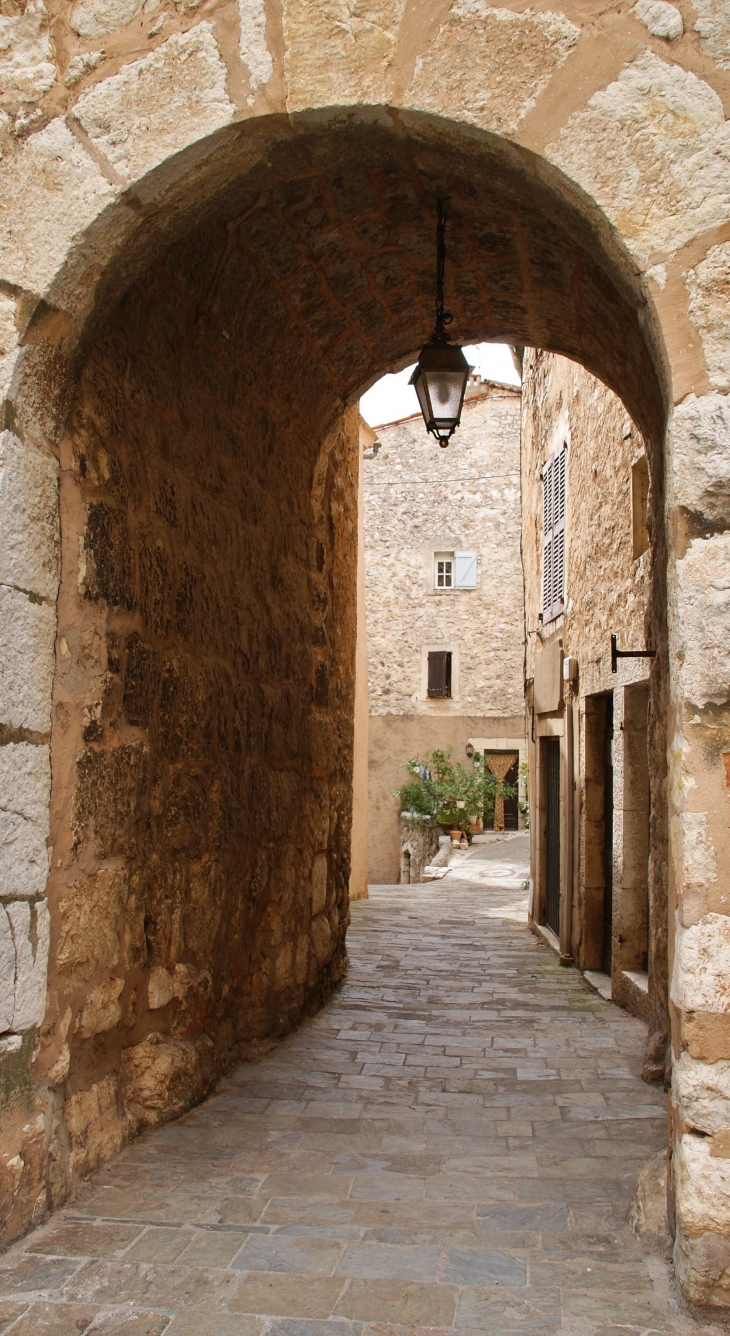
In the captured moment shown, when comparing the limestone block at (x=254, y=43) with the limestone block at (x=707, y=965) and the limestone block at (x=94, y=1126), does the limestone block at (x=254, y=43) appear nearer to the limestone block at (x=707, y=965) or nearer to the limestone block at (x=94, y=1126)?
the limestone block at (x=707, y=965)

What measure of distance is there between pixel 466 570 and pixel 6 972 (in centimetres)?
2075

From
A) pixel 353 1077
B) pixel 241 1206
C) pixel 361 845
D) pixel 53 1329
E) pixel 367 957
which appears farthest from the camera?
pixel 361 845

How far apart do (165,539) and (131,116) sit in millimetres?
1305

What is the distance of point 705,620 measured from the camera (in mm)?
2113


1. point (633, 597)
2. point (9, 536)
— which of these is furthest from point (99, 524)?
point (633, 597)

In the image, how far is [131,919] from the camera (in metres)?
3.07

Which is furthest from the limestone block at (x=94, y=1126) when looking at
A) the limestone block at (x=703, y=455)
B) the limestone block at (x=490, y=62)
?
the limestone block at (x=490, y=62)

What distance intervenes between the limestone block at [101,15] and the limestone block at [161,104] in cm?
14

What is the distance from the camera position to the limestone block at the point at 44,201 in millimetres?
2459

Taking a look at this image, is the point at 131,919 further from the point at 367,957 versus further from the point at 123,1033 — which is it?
the point at 367,957

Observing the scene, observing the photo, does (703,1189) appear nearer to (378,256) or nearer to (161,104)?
(161,104)

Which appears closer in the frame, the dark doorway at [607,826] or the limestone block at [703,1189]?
the limestone block at [703,1189]

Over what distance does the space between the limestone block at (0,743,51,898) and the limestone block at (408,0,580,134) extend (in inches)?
72.6

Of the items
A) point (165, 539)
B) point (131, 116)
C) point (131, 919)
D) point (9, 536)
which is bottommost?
point (131, 919)
